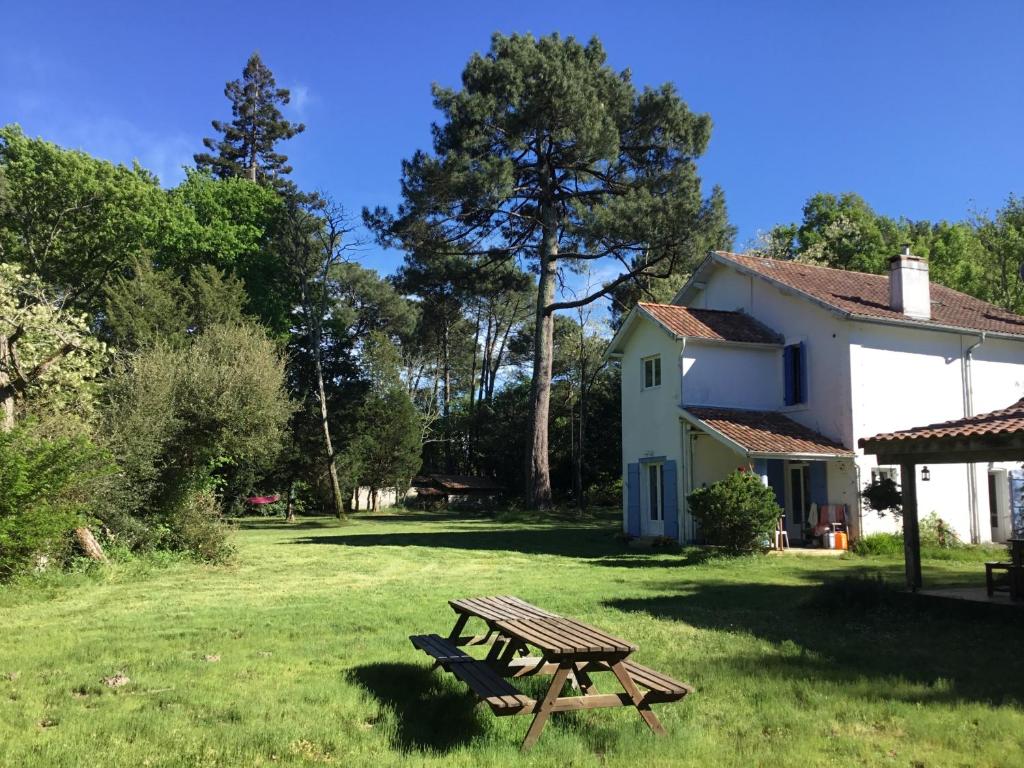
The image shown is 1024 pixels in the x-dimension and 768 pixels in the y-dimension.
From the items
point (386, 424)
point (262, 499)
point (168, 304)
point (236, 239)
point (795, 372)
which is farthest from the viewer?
point (386, 424)

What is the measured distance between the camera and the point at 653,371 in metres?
22.4

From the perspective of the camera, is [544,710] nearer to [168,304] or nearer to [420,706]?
[420,706]

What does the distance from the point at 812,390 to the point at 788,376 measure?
3.05ft

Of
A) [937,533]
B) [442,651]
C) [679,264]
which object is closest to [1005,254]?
[679,264]

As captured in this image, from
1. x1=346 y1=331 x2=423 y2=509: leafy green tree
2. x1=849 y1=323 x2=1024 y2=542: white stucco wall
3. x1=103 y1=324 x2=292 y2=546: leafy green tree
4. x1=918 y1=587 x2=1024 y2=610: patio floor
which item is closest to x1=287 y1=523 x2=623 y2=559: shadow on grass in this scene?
x1=103 y1=324 x2=292 y2=546: leafy green tree

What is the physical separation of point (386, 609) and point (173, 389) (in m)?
8.63

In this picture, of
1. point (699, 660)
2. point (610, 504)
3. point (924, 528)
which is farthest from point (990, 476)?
point (610, 504)

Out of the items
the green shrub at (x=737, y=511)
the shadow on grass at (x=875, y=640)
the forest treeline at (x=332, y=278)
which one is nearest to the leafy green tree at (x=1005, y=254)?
the forest treeline at (x=332, y=278)

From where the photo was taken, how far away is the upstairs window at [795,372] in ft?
70.3

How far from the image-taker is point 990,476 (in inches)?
852

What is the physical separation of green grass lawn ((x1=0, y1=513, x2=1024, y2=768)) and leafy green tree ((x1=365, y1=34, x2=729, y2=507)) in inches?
752

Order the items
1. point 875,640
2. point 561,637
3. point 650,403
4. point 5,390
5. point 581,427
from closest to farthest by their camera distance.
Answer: point 561,637, point 875,640, point 5,390, point 650,403, point 581,427

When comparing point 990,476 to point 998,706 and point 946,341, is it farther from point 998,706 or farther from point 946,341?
point 998,706

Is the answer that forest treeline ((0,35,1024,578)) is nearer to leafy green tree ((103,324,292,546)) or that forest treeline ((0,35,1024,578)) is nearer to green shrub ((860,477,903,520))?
leafy green tree ((103,324,292,546))
